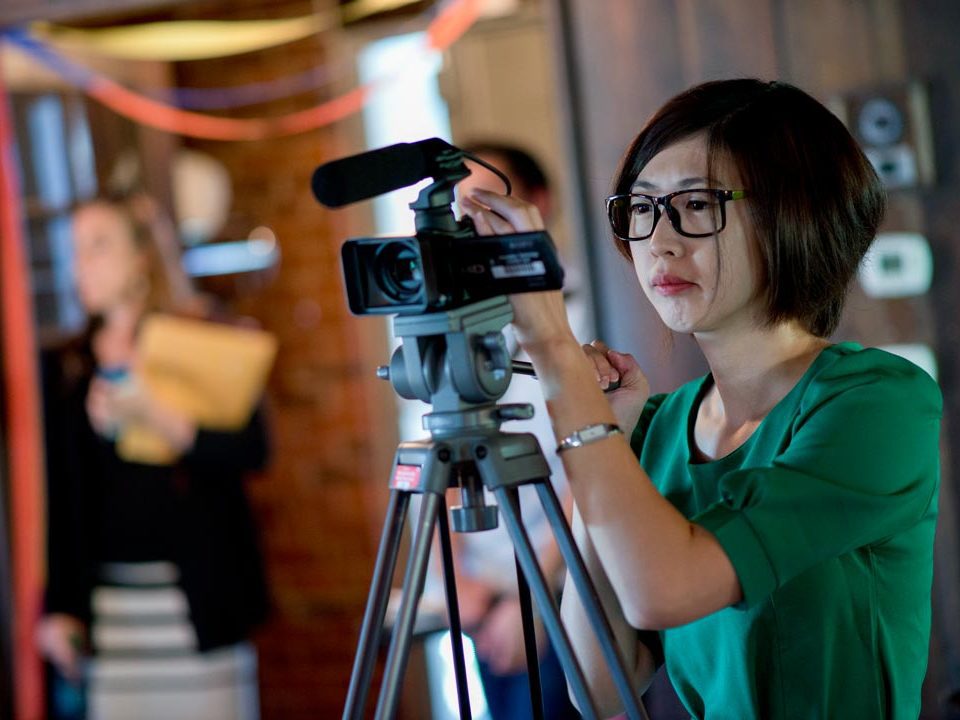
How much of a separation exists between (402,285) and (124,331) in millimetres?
2363

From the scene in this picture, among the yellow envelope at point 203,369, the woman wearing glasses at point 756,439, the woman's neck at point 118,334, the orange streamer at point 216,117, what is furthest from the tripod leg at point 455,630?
the orange streamer at point 216,117

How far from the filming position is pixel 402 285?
1.04 m

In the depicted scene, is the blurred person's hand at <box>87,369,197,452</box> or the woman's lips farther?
the blurred person's hand at <box>87,369,197,452</box>

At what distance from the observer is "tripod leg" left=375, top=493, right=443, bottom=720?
1013 mm

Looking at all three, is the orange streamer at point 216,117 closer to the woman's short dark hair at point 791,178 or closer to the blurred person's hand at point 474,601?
the blurred person's hand at point 474,601

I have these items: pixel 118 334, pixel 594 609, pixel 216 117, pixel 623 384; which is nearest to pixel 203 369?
pixel 118 334

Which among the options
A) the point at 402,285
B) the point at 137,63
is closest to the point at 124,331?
the point at 137,63

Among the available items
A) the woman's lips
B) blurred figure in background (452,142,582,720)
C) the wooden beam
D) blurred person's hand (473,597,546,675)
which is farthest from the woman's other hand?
the wooden beam

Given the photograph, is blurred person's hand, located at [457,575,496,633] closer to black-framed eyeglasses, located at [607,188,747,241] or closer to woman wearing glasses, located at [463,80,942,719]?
woman wearing glasses, located at [463,80,942,719]

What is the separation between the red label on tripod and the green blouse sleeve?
10.1 inches

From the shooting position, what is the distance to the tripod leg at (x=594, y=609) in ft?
3.43

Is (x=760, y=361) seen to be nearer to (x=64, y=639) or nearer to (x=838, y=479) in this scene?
(x=838, y=479)

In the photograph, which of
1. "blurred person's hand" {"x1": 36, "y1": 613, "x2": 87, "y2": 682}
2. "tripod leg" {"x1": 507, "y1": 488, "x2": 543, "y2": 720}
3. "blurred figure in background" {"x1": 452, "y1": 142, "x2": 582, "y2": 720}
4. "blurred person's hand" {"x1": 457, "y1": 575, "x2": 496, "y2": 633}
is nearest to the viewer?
"tripod leg" {"x1": 507, "y1": 488, "x2": 543, "y2": 720}

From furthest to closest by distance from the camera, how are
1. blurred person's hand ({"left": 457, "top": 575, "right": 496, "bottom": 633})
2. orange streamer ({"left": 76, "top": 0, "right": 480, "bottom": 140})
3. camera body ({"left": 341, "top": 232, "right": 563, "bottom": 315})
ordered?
1. orange streamer ({"left": 76, "top": 0, "right": 480, "bottom": 140})
2. blurred person's hand ({"left": 457, "top": 575, "right": 496, "bottom": 633})
3. camera body ({"left": 341, "top": 232, "right": 563, "bottom": 315})
